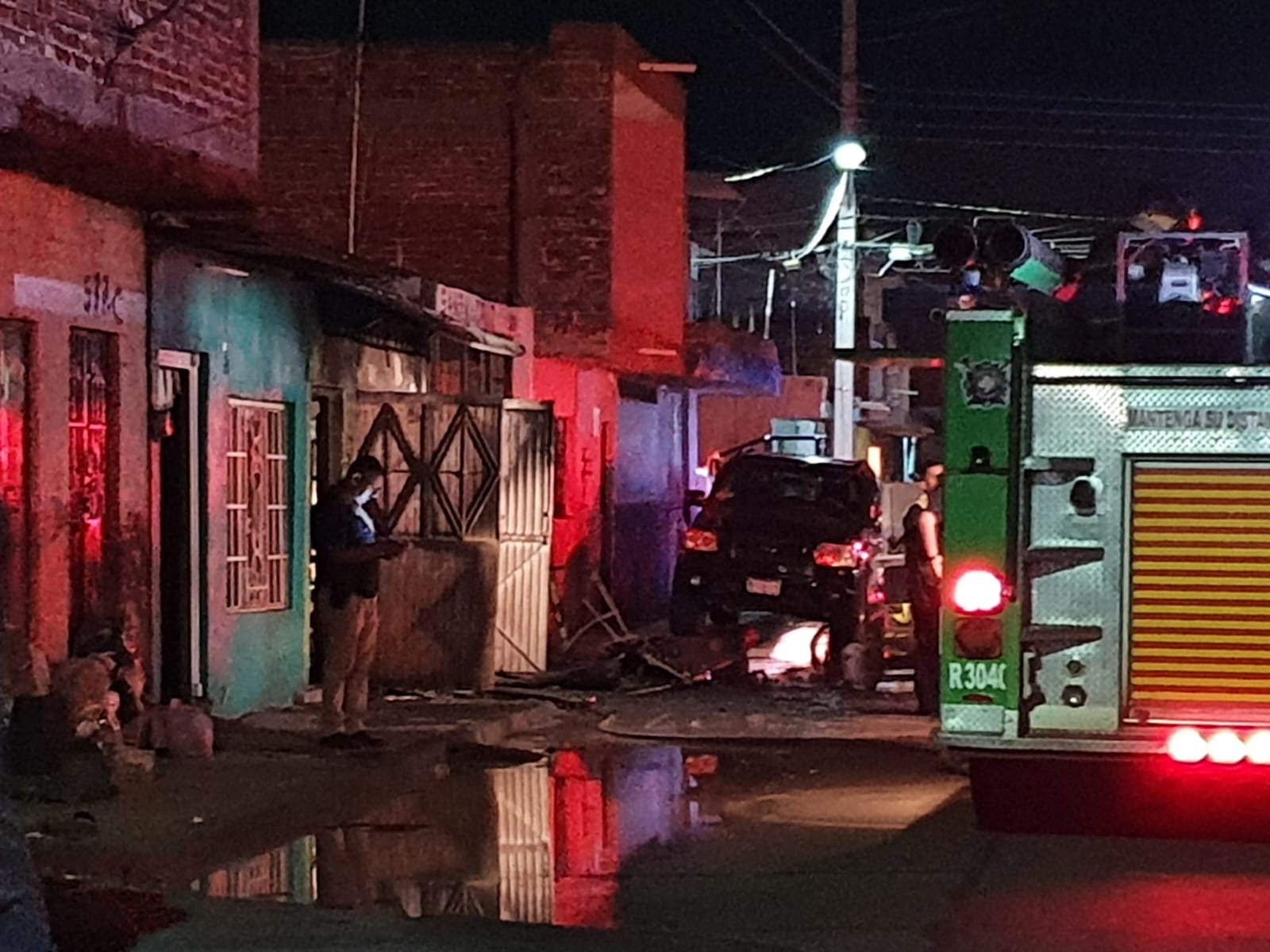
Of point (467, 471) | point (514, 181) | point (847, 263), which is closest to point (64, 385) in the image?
point (467, 471)

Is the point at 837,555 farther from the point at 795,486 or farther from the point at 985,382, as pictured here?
the point at 985,382

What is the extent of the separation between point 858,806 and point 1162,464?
3.49 meters

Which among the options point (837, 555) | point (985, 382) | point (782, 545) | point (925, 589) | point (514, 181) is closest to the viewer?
point (985, 382)

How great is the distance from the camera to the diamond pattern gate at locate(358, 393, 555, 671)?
18.1 metres

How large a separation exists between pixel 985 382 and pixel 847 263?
1994 cm

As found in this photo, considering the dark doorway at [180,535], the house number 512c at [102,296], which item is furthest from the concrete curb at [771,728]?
the house number 512c at [102,296]

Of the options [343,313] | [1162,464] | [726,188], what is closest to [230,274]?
[343,313]

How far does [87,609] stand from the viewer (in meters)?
13.8

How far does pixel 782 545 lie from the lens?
20.9 meters

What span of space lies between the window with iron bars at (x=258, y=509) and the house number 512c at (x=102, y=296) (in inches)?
80.9

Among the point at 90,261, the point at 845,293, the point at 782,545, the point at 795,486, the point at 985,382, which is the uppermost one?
the point at 845,293

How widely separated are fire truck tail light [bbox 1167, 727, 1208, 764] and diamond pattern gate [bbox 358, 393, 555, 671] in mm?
8952

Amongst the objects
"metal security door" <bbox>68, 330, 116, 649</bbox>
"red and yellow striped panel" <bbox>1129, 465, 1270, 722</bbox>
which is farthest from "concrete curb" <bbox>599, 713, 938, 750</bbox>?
"red and yellow striped panel" <bbox>1129, 465, 1270, 722</bbox>

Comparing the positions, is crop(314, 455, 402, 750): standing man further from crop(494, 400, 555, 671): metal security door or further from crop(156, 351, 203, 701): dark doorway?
crop(494, 400, 555, 671): metal security door
